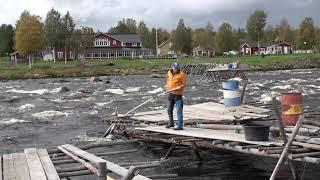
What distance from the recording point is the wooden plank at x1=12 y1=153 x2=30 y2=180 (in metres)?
11.1

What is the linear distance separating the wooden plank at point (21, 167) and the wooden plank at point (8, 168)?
9 cm

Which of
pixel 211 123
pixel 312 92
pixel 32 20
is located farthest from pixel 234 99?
pixel 32 20

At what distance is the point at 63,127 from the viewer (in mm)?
24125

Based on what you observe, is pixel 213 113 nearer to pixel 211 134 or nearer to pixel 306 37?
pixel 211 134

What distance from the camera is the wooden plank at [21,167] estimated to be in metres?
11.1

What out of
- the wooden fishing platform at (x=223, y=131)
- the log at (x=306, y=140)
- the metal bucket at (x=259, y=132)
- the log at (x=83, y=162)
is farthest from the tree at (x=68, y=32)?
the log at (x=306, y=140)

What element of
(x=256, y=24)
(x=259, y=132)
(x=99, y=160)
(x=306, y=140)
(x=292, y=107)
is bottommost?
(x=99, y=160)

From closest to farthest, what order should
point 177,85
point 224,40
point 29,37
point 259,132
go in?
point 259,132 < point 177,85 < point 29,37 < point 224,40

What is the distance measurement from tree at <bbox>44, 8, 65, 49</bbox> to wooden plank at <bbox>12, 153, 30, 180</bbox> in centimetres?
10242

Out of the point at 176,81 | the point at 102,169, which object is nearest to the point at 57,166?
the point at 102,169

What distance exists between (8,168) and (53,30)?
104773mm

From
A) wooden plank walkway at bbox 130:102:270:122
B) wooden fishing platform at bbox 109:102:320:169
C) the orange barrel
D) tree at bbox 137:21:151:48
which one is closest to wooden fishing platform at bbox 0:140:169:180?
wooden fishing platform at bbox 109:102:320:169

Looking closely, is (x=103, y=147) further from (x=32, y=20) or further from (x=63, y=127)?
(x=32, y=20)

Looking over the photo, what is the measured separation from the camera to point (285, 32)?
577 ft
